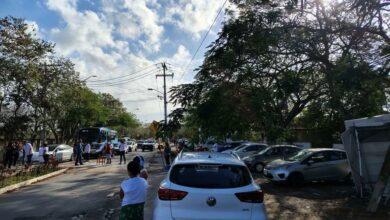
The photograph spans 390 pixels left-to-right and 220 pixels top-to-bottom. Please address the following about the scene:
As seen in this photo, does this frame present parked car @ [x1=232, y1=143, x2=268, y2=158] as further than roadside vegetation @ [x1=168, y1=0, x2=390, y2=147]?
Yes

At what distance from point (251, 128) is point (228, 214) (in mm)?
22231

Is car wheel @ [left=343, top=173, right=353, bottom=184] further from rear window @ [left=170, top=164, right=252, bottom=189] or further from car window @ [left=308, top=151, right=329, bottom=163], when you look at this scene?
rear window @ [left=170, top=164, right=252, bottom=189]

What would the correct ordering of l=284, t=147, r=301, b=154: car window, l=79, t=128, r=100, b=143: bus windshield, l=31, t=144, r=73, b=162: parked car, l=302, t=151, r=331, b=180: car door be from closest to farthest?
1. l=302, t=151, r=331, b=180: car door
2. l=284, t=147, r=301, b=154: car window
3. l=31, t=144, r=73, b=162: parked car
4. l=79, t=128, r=100, b=143: bus windshield

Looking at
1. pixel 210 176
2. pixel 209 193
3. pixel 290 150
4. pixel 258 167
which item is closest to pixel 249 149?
pixel 258 167

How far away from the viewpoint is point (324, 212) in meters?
12.5

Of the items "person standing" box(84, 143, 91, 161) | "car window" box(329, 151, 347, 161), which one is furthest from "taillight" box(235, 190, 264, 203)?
"person standing" box(84, 143, 91, 161)

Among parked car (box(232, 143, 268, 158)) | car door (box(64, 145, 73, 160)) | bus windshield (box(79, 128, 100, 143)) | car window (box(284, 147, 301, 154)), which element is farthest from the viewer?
bus windshield (box(79, 128, 100, 143))

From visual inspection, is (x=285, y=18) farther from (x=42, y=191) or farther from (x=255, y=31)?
(x=42, y=191)

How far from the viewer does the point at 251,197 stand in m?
7.11

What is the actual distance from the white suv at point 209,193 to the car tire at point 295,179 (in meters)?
11.3

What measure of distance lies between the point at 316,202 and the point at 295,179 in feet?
13.9

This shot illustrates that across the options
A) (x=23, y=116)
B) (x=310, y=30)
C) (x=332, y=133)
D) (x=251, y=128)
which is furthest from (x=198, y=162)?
(x=23, y=116)

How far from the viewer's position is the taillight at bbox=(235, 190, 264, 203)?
706cm

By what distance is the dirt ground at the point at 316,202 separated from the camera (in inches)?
473
